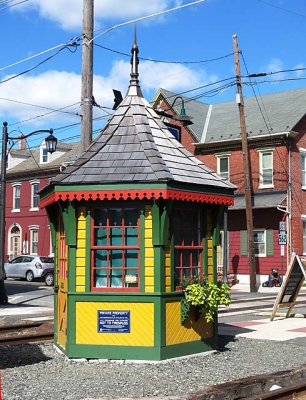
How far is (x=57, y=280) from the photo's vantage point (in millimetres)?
10539

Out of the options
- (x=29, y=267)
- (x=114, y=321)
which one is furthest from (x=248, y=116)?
(x=114, y=321)

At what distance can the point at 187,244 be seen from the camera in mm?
9727

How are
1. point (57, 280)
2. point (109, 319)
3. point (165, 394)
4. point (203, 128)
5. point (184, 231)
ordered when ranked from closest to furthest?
1. point (165, 394)
2. point (109, 319)
3. point (184, 231)
4. point (57, 280)
5. point (203, 128)

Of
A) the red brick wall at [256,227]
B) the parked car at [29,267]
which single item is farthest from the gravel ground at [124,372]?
the parked car at [29,267]

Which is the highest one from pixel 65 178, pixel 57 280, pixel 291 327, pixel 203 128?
pixel 203 128

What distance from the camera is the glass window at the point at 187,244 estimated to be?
31.1ft

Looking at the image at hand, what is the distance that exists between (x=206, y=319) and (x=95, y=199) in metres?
2.69

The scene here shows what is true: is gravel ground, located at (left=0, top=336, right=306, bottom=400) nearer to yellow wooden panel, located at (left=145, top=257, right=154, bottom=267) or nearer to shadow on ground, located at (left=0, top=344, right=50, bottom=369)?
shadow on ground, located at (left=0, top=344, right=50, bottom=369)

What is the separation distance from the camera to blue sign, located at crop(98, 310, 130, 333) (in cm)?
896

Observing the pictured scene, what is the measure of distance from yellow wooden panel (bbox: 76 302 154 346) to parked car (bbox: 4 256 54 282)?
2454 centimetres

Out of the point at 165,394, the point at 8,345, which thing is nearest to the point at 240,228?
the point at 8,345

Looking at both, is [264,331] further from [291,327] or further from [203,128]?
[203,128]

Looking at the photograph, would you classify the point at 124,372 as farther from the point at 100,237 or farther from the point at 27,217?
the point at 27,217

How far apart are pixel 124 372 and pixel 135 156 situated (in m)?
3.32
